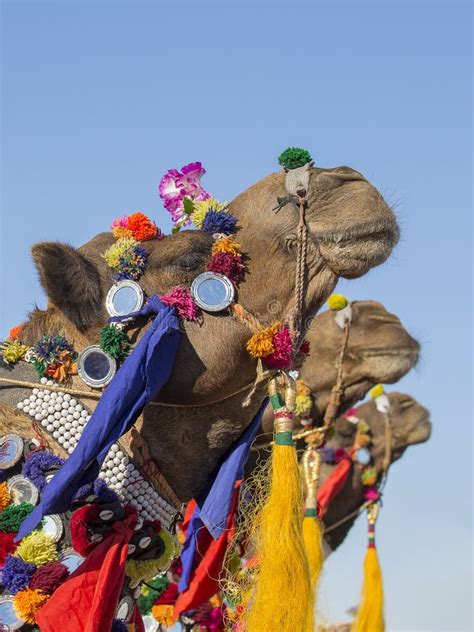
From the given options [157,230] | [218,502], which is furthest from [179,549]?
[157,230]

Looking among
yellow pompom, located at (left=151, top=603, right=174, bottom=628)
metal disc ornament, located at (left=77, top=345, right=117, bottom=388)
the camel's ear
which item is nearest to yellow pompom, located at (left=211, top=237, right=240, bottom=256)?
the camel's ear

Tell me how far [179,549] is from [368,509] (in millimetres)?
4793

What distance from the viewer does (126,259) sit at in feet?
18.5

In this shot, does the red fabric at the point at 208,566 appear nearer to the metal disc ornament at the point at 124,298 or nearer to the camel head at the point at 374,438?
the metal disc ornament at the point at 124,298

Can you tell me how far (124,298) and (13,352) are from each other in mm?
585

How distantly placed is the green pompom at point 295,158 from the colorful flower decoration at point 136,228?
0.68 metres

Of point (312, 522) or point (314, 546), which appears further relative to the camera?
point (312, 522)

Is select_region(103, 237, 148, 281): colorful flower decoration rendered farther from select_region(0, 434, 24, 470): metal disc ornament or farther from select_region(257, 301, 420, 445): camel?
select_region(257, 301, 420, 445): camel

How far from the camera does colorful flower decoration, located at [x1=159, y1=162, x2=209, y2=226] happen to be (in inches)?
239

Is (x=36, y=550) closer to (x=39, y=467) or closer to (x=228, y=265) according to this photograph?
(x=39, y=467)

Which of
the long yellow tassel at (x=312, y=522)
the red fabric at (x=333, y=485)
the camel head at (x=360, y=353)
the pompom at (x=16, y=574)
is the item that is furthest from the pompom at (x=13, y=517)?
the red fabric at (x=333, y=485)

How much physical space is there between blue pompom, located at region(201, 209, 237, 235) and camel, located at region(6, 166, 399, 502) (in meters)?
0.05

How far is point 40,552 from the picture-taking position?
5414 mm

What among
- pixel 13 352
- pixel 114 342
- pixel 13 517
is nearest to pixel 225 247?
pixel 114 342
